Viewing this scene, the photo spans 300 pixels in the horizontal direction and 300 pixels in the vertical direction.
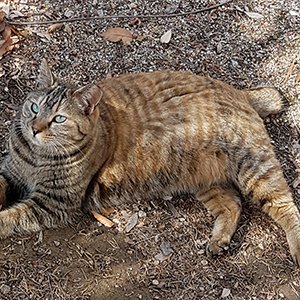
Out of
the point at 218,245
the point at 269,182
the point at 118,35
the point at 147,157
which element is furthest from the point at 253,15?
the point at 218,245

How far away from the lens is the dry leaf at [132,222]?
4340 millimetres

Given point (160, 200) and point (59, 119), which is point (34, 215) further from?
point (160, 200)

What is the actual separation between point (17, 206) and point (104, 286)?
2.41 ft

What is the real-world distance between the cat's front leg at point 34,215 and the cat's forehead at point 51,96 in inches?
23.9

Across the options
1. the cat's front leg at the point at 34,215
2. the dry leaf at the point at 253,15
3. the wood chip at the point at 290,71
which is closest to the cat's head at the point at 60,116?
the cat's front leg at the point at 34,215

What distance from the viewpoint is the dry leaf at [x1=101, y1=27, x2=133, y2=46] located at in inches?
210

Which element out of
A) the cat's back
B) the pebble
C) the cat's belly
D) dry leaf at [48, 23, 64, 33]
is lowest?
the pebble

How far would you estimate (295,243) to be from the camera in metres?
4.35

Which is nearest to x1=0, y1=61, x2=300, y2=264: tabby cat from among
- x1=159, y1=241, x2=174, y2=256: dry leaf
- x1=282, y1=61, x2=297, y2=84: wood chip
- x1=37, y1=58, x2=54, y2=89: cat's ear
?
x1=37, y1=58, x2=54, y2=89: cat's ear

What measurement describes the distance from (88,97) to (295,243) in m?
1.69

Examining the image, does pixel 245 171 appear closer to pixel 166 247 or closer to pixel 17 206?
pixel 166 247

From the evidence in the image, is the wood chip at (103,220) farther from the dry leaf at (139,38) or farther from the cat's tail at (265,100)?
the dry leaf at (139,38)

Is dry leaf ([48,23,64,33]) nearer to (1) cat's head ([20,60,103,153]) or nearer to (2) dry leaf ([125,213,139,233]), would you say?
(1) cat's head ([20,60,103,153])

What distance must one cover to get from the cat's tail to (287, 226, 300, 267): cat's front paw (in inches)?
39.4
